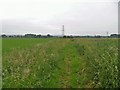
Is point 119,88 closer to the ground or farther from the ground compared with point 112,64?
closer to the ground

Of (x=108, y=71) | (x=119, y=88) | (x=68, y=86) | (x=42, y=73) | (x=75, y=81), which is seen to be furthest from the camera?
(x=42, y=73)

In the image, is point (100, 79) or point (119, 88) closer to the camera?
point (119, 88)

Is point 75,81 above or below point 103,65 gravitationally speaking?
below

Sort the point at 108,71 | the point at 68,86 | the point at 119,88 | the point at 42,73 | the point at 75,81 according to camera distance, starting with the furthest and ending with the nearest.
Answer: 1. the point at 42,73
2. the point at 75,81
3. the point at 68,86
4. the point at 108,71
5. the point at 119,88

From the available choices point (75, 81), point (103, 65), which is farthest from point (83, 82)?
point (103, 65)

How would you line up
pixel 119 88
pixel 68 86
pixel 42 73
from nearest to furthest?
pixel 119 88 < pixel 68 86 < pixel 42 73

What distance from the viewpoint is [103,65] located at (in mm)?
10406

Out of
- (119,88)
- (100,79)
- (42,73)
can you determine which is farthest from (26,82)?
(119,88)

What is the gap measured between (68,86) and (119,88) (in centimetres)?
218

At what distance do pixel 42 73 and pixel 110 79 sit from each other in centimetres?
380

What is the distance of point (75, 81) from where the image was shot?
1107 cm

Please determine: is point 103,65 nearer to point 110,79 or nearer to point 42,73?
point 110,79

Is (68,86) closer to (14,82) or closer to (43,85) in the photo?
(43,85)

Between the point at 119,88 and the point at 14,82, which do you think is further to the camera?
the point at 14,82
